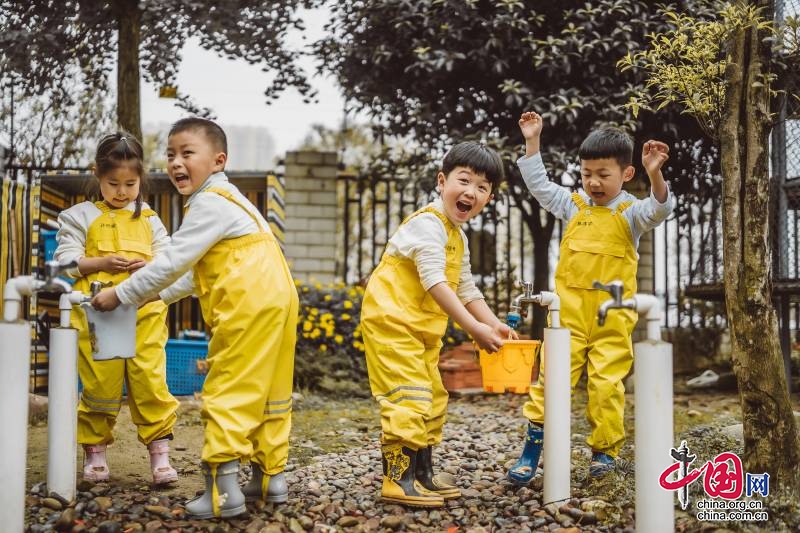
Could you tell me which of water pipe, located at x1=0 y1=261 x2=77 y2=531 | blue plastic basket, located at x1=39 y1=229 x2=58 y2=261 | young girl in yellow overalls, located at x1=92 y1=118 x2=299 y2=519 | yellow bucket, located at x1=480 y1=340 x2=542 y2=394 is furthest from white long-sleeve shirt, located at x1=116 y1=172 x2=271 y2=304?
blue plastic basket, located at x1=39 y1=229 x2=58 y2=261

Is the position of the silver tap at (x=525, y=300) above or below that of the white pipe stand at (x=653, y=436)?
above

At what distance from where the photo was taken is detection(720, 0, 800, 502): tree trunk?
2770mm

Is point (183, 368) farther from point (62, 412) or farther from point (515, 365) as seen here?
point (515, 365)

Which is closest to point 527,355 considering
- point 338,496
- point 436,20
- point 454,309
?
point 454,309

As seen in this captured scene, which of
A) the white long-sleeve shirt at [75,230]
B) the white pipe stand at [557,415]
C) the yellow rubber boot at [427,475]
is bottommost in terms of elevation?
the yellow rubber boot at [427,475]

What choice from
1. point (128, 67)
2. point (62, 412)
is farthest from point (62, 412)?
point (128, 67)

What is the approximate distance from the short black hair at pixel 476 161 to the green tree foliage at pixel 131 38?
170 inches

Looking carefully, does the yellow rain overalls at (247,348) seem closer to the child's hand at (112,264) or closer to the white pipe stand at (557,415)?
the child's hand at (112,264)

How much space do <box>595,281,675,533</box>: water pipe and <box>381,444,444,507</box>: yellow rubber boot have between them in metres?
0.81

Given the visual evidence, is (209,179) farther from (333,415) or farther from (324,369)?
(324,369)

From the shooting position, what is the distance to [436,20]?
257 inches

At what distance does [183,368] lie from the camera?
236 inches

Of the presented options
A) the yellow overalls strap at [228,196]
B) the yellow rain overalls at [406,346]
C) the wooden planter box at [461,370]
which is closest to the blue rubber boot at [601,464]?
the yellow rain overalls at [406,346]

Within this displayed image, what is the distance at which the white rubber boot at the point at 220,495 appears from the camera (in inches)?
98.5
